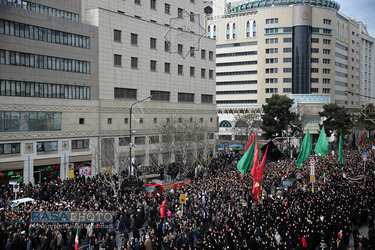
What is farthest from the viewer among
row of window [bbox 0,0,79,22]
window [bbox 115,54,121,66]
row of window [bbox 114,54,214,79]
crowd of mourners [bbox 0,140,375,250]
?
row of window [bbox 114,54,214,79]

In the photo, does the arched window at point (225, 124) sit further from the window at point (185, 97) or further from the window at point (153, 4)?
the window at point (153, 4)

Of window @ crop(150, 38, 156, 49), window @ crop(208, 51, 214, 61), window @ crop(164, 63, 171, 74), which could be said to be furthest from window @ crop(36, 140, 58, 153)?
window @ crop(208, 51, 214, 61)

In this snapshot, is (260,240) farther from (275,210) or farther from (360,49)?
(360,49)

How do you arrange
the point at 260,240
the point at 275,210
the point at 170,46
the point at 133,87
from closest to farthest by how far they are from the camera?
the point at 260,240 < the point at 275,210 < the point at 133,87 < the point at 170,46

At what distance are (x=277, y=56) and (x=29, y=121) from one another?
6581 cm

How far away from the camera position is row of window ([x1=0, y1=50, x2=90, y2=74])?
111 ft

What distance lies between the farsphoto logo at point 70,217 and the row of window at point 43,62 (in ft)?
66.8

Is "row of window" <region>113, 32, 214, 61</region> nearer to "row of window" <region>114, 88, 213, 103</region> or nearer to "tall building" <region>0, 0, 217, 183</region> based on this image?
"tall building" <region>0, 0, 217, 183</region>

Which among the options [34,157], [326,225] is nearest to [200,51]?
[34,157]

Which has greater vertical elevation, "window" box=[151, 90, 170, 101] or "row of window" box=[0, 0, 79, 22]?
"row of window" box=[0, 0, 79, 22]

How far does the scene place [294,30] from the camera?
8812 cm

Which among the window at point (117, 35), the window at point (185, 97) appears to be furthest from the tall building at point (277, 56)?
the window at point (117, 35)

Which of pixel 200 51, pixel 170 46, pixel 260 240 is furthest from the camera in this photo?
pixel 200 51

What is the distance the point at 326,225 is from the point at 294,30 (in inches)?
3005
